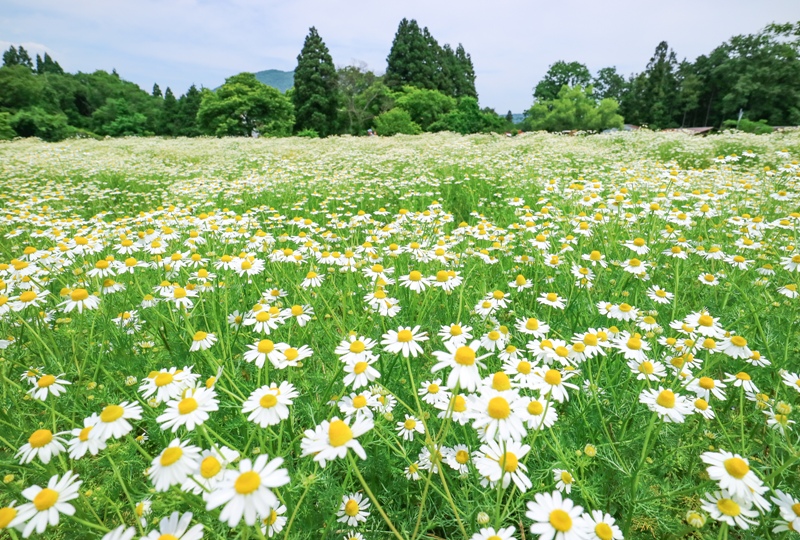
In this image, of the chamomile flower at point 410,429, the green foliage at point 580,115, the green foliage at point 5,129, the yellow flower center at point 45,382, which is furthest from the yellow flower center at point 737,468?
the green foliage at point 580,115

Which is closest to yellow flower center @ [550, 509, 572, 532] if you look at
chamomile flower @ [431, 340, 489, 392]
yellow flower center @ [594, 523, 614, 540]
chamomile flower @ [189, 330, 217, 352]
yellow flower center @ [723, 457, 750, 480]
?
yellow flower center @ [594, 523, 614, 540]

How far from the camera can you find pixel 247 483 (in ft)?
2.73

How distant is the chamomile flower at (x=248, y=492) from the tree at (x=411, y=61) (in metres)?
44.9

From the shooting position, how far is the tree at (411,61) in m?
41.8

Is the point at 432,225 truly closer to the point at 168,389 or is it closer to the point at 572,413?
the point at 572,413

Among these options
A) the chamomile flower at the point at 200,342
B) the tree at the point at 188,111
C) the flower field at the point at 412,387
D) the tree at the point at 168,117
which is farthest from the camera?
the tree at the point at 168,117

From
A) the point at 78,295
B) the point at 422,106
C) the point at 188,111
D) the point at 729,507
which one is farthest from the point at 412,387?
the point at 188,111

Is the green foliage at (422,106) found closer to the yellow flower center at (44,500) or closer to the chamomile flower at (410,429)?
the chamomile flower at (410,429)

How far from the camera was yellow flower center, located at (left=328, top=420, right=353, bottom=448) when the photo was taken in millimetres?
968

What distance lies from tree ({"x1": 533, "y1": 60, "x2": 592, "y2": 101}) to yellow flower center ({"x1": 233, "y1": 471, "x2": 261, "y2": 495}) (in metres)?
65.7

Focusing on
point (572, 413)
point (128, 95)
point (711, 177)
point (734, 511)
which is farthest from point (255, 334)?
point (128, 95)

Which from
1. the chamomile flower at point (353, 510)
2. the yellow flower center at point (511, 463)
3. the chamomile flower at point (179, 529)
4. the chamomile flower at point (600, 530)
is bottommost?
the chamomile flower at point (353, 510)

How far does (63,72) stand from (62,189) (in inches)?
3596

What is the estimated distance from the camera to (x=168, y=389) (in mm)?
1291
